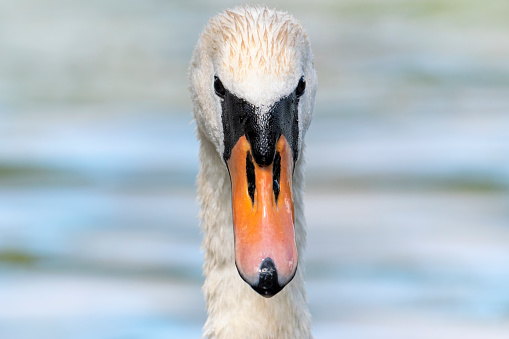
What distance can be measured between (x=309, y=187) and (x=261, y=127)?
502 cm

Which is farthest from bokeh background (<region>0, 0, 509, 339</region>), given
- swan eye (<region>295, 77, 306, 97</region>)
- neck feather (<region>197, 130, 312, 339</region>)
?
swan eye (<region>295, 77, 306, 97</region>)

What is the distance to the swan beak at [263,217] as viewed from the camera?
139 inches

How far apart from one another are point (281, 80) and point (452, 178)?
5387 mm

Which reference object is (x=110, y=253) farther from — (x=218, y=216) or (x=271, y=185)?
(x=271, y=185)

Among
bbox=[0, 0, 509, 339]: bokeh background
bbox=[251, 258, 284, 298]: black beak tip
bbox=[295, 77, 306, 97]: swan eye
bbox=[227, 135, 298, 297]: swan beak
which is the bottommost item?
bbox=[251, 258, 284, 298]: black beak tip

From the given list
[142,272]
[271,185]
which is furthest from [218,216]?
[142,272]

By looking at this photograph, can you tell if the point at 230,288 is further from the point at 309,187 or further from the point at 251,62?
the point at 309,187

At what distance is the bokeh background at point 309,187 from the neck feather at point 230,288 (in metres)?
2.13

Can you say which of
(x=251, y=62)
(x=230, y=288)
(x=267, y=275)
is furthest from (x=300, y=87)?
(x=230, y=288)

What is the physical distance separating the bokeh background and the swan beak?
299cm

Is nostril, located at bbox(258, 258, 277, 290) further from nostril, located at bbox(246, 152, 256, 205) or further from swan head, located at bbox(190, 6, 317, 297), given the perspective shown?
nostril, located at bbox(246, 152, 256, 205)

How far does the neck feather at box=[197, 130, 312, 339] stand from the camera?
4461 millimetres

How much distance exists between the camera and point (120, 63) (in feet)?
43.6

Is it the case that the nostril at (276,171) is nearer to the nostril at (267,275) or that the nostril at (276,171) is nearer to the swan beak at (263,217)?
the swan beak at (263,217)
